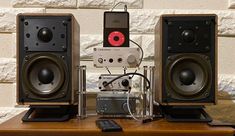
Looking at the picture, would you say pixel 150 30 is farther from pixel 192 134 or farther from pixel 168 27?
pixel 192 134

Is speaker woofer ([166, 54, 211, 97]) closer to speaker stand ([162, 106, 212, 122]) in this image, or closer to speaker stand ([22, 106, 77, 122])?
speaker stand ([162, 106, 212, 122])

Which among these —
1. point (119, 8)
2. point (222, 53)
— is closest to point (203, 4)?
point (222, 53)

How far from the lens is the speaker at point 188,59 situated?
107cm

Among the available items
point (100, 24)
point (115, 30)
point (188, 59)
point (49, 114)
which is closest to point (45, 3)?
point (100, 24)

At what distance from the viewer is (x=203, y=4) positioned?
4.92 feet

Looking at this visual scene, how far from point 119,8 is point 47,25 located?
0.48 m

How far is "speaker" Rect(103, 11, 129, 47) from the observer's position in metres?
1.17

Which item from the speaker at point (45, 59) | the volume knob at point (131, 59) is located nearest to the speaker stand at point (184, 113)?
the volume knob at point (131, 59)

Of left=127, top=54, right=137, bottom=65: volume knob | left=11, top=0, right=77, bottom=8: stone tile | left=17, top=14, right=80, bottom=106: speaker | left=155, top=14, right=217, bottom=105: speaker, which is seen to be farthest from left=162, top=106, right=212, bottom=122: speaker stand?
left=11, top=0, right=77, bottom=8: stone tile

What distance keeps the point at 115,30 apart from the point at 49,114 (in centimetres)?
37

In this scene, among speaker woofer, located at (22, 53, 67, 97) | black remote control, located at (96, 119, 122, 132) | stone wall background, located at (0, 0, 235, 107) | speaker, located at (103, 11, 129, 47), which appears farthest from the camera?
stone wall background, located at (0, 0, 235, 107)

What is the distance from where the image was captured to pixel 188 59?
108cm

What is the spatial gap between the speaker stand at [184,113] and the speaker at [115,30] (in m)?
0.27

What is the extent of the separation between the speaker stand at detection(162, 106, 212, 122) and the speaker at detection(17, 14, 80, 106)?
32 cm
